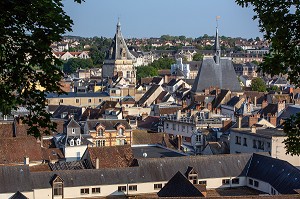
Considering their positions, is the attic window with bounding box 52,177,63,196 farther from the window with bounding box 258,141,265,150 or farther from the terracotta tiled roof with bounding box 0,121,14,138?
the terracotta tiled roof with bounding box 0,121,14,138

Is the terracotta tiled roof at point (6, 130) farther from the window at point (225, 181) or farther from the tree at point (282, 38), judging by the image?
the tree at point (282, 38)

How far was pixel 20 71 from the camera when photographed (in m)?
11.4

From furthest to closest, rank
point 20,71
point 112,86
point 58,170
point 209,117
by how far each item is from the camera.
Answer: point 112,86 < point 209,117 < point 58,170 < point 20,71

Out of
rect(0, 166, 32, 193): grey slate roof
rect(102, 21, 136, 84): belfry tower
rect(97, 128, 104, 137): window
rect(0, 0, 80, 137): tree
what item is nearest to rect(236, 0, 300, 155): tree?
rect(0, 0, 80, 137): tree

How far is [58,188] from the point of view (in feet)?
115

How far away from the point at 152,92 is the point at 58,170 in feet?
176

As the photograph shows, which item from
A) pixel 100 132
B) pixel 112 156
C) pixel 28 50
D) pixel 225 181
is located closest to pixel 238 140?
pixel 225 181

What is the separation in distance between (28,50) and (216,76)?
→ 7537 cm

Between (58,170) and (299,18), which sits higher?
(299,18)

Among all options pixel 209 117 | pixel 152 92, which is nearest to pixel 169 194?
pixel 209 117

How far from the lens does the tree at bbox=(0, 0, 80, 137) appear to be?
11125 mm

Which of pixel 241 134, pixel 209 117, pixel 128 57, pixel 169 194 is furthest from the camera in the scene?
pixel 128 57

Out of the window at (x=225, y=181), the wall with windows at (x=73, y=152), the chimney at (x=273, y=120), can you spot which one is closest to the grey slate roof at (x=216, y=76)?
the chimney at (x=273, y=120)

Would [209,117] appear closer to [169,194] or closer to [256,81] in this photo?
[169,194]
